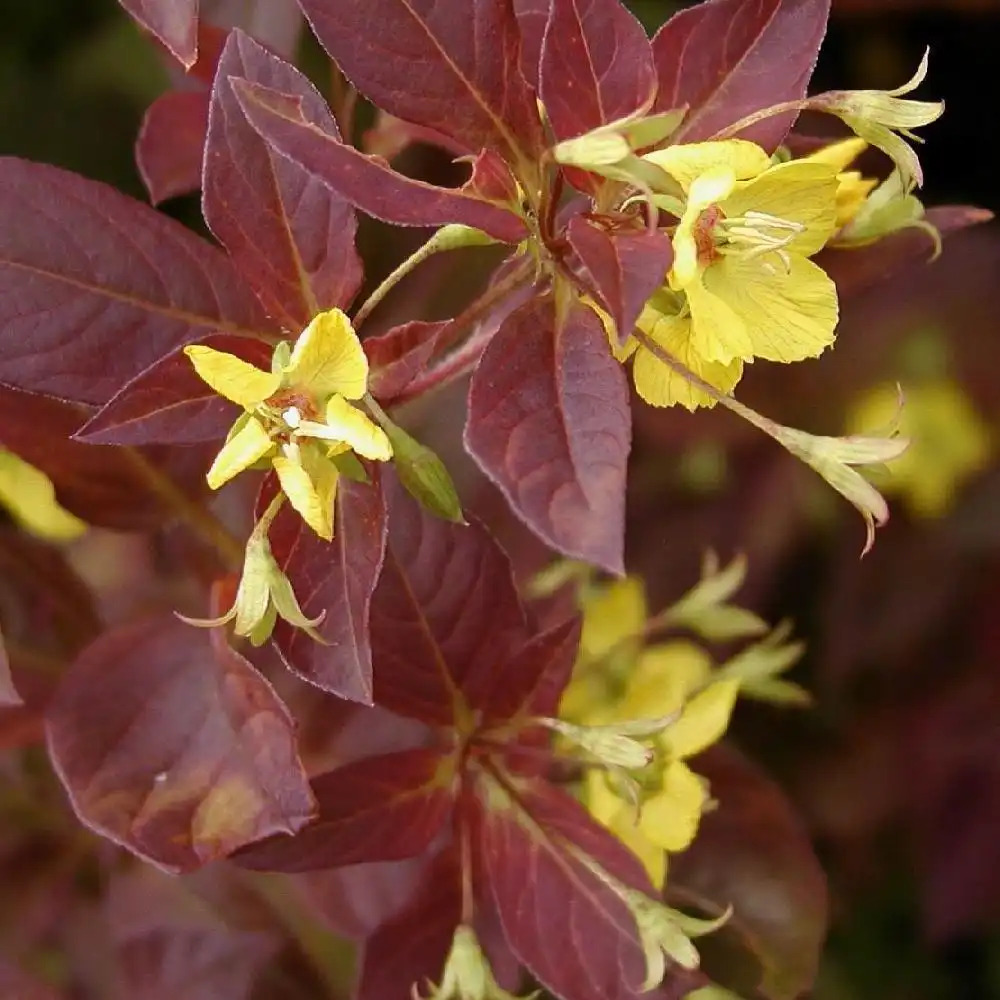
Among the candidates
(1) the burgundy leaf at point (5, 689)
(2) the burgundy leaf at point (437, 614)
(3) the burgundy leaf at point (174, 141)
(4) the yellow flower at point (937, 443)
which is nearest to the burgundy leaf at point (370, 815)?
(2) the burgundy leaf at point (437, 614)

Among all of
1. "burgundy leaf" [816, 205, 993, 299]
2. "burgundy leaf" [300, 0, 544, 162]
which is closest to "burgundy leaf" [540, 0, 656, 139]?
"burgundy leaf" [300, 0, 544, 162]

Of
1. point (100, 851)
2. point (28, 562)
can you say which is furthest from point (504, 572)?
point (100, 851)

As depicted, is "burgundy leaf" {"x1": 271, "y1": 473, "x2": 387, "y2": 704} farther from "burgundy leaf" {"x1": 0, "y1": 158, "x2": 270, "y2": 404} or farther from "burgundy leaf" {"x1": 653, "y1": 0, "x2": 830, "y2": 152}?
"burgundy leaf" {"x1": 653, "y1": 0, "x2": 830, "y2": 152}

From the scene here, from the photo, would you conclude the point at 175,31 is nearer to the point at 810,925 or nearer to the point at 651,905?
the point at 651,905

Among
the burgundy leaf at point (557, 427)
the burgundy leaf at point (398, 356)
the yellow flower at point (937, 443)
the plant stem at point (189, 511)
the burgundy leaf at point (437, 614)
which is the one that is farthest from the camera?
the yellow flower at point (937, 443)

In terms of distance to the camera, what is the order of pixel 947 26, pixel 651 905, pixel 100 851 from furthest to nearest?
pixel 947 26 < pixel 100 851 < pixel 651 905

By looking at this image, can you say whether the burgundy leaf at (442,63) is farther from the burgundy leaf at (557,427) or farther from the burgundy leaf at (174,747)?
the burgundy leaf at (174,747)
